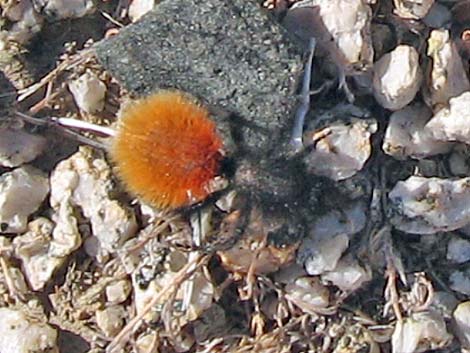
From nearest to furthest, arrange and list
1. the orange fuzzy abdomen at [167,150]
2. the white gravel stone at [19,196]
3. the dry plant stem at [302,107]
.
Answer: the orange fuzzy abdomen at [167,150], the dry plant stem at [302,107], the white gravel stone at [19,196]

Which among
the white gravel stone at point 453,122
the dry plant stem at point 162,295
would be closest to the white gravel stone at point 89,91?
the dry plant stem at point 162,295

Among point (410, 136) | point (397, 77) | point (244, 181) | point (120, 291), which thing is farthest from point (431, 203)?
point (120, 291)

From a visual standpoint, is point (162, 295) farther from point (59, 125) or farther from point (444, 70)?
point (444, 70)

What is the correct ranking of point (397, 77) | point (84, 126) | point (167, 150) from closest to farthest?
1. point (167, 150)
2. point (397, 77)
3. point (84, 126)

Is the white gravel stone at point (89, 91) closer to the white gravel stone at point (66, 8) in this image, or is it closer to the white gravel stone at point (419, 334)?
the white gravel stone at point (66, 8)

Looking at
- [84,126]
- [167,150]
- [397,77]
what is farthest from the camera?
[84,126]

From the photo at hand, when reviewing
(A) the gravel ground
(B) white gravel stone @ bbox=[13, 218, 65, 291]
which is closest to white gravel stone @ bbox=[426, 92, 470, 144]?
(A) the gravel ground

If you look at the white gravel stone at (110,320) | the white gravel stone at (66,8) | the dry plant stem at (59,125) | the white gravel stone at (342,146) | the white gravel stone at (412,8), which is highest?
the white gravel stone at (412,8)
